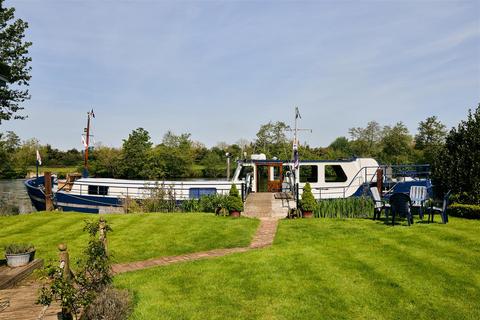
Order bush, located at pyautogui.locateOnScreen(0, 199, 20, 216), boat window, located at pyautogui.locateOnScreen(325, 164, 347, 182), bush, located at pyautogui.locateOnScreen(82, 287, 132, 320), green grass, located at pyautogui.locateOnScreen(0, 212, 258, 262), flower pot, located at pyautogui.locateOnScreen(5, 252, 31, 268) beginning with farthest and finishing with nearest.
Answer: boat window, located at pyautogui.locateOnScreen(325, 164, 347, 182) < bush, located at pyautogui.locateOnScreen(0, 199, 20, 216) < green grass, located at pyautogui.locateOnScreen(0, 212, 258, 262) < flower pot, located at pyautogui.locateOnScreen(5, 252, 31, 268) < bush, located at pyautogui.locateOnScreen(82, 287, 132, 320)

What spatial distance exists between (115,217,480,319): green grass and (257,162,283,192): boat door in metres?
11.2

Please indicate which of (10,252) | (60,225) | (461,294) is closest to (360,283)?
(461,294)

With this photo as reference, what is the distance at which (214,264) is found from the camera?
8094mm

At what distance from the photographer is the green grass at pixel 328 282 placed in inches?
220

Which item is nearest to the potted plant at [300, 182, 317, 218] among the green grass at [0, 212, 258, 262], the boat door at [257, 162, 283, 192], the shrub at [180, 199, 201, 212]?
the green grass at [0, 212, 258, 262]

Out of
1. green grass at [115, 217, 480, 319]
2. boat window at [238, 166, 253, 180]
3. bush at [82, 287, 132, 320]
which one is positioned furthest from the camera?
boat window at [238, 166, 253, 180]

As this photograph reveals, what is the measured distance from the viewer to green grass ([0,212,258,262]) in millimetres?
9797

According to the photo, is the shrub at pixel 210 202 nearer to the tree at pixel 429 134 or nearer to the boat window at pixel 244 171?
the boat window at pixel 244 171

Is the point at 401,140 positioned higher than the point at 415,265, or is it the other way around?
the point at 401,140

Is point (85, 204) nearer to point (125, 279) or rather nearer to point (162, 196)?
point (162, 196)

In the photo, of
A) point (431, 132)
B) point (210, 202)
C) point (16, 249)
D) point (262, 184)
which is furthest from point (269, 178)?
point (431, 132)

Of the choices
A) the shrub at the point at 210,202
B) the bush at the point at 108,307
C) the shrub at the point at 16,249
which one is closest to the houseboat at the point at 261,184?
the shrub at the point at 210,202

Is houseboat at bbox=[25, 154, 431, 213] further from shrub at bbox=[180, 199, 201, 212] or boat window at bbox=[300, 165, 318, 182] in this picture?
shrub at bbox=[180, 199, 201, 212]

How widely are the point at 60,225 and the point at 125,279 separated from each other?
709cm
